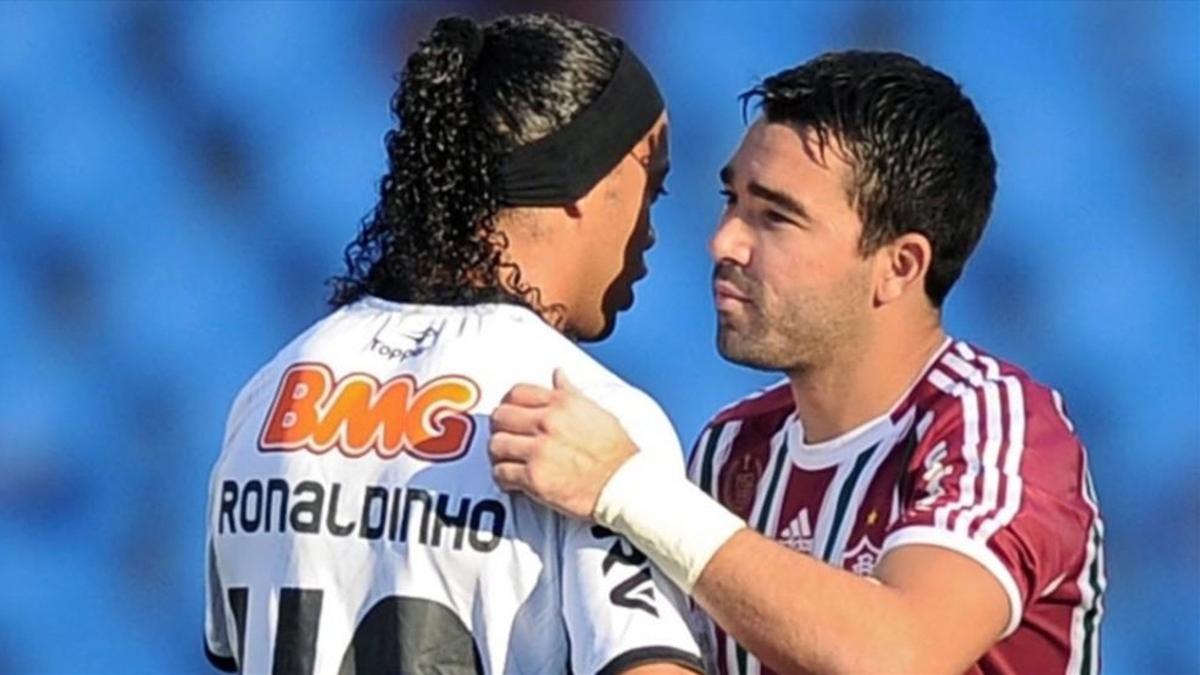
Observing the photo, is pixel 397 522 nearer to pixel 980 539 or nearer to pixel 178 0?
pixel 980 539

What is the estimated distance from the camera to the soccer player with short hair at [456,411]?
5.40 feet

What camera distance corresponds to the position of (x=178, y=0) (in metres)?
2.56

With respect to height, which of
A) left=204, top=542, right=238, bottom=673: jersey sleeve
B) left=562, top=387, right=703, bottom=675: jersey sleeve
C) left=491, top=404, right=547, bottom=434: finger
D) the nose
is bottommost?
left=204, top=542, right=238, bottom=673: jersey sleeve

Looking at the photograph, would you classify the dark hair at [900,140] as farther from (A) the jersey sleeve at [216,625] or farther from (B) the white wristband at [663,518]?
(A) the jersey sleeve at [216,625]

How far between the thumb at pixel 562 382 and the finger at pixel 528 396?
19mm

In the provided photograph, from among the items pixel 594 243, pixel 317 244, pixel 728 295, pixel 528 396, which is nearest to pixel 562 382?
pixel 528 396

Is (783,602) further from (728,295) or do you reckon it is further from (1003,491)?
(728,295)

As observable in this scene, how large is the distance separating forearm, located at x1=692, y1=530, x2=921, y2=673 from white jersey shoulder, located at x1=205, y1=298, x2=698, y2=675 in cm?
4

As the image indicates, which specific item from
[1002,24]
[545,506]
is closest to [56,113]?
[1002,24]

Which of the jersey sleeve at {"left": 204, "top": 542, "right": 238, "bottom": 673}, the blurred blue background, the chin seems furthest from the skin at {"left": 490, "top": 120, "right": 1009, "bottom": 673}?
the blurred blue background

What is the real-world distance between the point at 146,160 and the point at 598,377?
38.9 inches

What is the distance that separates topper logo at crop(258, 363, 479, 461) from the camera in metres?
1.67

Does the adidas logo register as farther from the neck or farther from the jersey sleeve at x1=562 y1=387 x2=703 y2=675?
the jersey sleeve at x1=562 y1=387 x2=703 y2=675

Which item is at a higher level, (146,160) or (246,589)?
(146,160)
